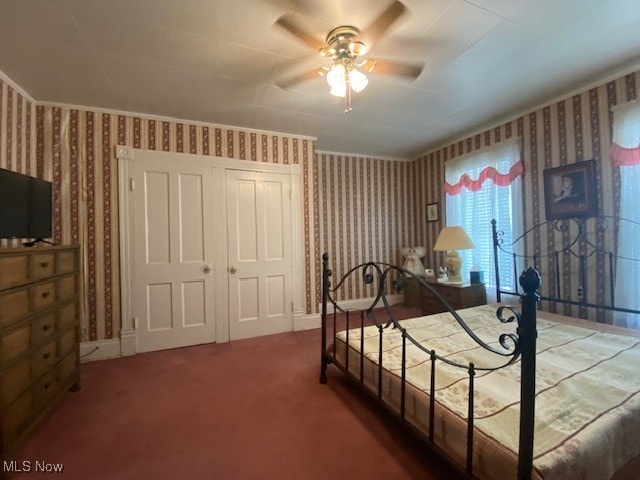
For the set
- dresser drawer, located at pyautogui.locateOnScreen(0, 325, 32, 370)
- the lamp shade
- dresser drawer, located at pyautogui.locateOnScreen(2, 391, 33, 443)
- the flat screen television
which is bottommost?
dresser drawer, located at pyautogui.locateOnScreen(2, 391, 33, 443)

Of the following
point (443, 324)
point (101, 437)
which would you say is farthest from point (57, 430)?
point (443, 324)

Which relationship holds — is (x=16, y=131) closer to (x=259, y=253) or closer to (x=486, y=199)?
(x=259, y=253)

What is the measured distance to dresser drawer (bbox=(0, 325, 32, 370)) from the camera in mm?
1424

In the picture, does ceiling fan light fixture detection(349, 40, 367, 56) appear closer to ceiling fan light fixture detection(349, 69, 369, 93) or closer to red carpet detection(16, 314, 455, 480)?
ceiling fan light fixture detection(349, 69, 369, 93)

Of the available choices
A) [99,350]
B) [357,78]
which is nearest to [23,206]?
[99,350]

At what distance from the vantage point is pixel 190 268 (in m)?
3.09

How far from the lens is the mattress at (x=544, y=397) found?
1003 millimetres

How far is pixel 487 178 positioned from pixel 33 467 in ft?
14.6

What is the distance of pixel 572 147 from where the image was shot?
8.74ft

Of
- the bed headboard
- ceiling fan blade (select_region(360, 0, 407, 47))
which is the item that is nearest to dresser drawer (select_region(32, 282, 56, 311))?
ceiling fan blade (select_region(360, 0, 407, 47))

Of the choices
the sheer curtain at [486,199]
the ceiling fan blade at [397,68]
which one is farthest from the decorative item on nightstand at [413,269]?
the ceiling fan blade at [397,68]

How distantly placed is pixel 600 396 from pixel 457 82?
2378 millimetres

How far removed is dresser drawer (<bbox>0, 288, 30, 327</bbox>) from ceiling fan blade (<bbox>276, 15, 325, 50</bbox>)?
2122 mm

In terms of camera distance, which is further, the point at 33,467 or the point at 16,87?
the point at 16,87
